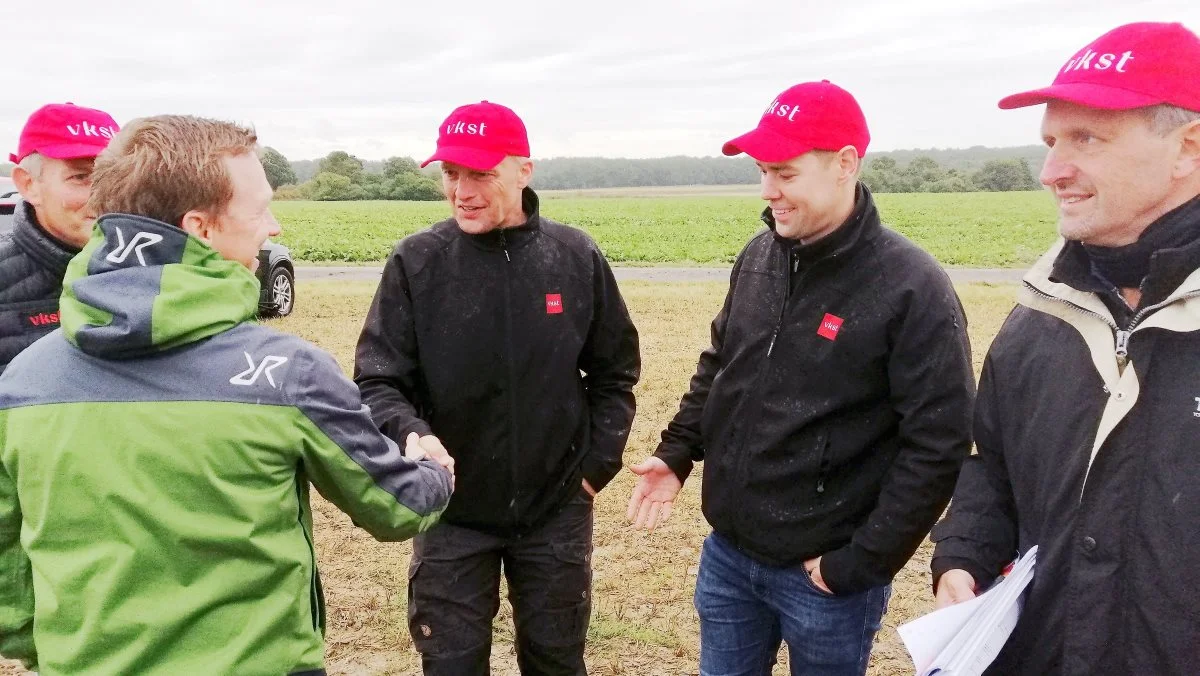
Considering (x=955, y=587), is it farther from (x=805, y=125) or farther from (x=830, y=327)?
(x=805, y=125)

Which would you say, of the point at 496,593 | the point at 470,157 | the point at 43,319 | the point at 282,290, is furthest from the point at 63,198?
the point at 282,290

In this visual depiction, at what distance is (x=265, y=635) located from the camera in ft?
5.72

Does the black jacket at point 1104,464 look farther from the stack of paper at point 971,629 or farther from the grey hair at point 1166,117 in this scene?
the grey hair at point 1166,117

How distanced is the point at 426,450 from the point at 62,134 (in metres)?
1.64

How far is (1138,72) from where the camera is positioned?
1804 mm

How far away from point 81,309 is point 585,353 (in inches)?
76.5

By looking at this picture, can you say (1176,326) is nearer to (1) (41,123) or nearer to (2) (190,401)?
(2) (190,401)

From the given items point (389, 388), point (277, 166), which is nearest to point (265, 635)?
point (277, 166)

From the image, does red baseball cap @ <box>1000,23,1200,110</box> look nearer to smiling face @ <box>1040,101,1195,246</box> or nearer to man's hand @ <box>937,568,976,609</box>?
smiling face @ <box>1040,101,1195,246</box>

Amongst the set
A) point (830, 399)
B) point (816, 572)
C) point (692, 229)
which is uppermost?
point (830, 399)

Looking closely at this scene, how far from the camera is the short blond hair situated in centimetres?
171

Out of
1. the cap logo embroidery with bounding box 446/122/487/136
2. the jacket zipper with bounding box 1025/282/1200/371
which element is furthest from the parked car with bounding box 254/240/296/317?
the jacket zipper with bounding box 1025/282/1200/371

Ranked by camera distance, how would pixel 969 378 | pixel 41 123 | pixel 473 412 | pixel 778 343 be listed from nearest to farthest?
pixel 969 378
pixel 778 343
pixel 41 123
pixel 473 412

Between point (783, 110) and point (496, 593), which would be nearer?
point (783, 110)
